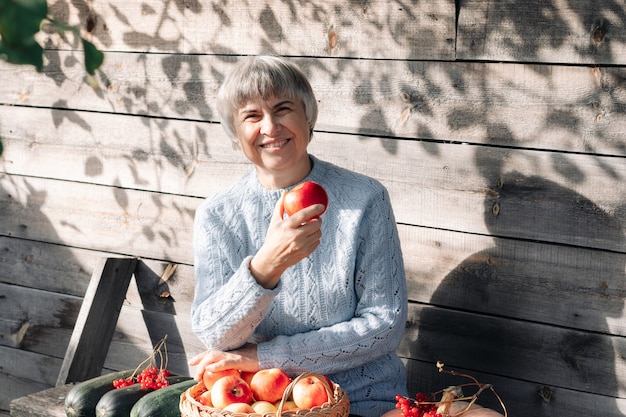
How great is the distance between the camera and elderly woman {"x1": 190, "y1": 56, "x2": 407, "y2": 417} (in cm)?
255

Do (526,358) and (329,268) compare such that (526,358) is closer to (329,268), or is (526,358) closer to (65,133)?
(329,268)

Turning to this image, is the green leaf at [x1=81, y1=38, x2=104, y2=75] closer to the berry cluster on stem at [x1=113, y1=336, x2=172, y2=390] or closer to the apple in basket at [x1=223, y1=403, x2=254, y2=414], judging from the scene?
the apple in basket at [x1=223, y1=403, x2=254, y2=414]

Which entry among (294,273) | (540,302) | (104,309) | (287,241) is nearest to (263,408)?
(287,241)

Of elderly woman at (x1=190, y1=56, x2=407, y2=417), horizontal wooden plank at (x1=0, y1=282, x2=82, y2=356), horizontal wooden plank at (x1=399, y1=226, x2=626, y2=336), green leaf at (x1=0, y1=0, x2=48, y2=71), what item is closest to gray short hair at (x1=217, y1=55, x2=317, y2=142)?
elderly woman at (x1=190, y1=56, x2=407, y2=417)

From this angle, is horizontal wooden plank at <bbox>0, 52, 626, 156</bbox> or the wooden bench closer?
horizontal wooden plank at <bbox>0, 52, 626, 156</bbox>

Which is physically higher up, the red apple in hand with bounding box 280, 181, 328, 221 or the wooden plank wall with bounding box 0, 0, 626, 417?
the wooden plank wall with bounding box 0, 0, 626, 417

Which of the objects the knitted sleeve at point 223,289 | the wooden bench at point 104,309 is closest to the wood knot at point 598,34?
the knitted sleeve at point 223,289

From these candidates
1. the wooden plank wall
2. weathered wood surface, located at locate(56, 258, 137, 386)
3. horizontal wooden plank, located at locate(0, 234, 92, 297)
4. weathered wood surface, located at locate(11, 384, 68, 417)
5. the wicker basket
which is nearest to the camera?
the wicker basket

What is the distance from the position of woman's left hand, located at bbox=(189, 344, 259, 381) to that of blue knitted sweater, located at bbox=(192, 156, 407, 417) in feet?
0.10

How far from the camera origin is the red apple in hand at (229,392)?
88.0 inches

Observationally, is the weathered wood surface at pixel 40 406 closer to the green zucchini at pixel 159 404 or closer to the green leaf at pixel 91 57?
the green zucchini at pixel 159 404

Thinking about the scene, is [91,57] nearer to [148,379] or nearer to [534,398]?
[148,379]

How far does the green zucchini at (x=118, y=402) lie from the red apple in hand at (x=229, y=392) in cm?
68

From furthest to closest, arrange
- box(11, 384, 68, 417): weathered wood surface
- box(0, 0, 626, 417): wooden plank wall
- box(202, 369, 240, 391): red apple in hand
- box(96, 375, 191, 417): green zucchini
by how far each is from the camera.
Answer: box(11, 384, 68, 417): weathered wood surface < box(96, 375, 191, 417): green zucchini < box(0, 0, 626, 417): wooden plank wall < box(202, 369, 240, 391): red apple in hand
